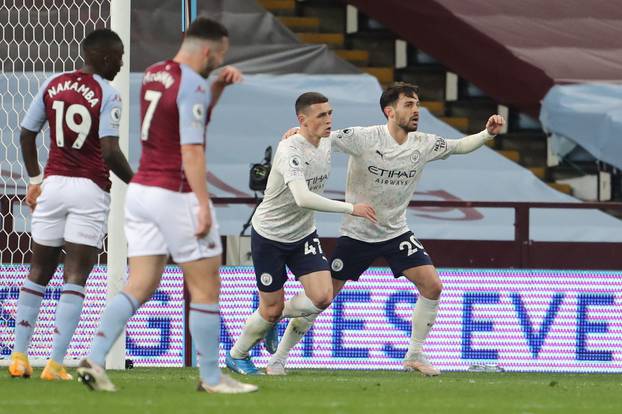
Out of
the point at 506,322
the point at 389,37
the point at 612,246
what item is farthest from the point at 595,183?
the point at 506,322

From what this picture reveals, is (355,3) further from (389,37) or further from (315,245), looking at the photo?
(315,245)

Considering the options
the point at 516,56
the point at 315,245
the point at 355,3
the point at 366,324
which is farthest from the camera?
the point at 355,3

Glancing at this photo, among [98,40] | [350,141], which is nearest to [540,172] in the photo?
[350,141]

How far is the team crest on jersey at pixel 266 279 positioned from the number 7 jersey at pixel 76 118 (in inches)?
65.4

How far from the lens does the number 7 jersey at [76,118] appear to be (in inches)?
345

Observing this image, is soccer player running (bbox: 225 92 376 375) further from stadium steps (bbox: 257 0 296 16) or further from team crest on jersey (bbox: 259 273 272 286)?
stadium steps (bbox: 257 0 296 16)

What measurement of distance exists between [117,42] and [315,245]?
2112 millimetres

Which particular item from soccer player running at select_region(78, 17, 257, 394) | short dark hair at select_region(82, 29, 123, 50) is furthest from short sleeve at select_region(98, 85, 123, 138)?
soccer player running at select_region(78, 17, 257, 394)

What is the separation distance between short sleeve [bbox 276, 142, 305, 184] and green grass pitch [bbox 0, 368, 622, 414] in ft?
4.28

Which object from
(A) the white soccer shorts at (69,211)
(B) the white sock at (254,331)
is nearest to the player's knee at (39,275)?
(A) the white soccer shorts at (69,211)

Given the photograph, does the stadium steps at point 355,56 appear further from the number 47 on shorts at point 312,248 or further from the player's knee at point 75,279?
the player's knee at point 75,279

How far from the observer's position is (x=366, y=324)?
11.8 m

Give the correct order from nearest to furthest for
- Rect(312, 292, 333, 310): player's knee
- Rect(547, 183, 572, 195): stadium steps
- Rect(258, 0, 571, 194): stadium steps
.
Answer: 1. Rect(312, 292, 333, 310): player's knee
2. Rect(547, 183, 572, 195): stadium steps
3. Rect(258, 0, 571, 194): stadium steps

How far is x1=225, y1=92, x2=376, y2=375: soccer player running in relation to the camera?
33.0ft
